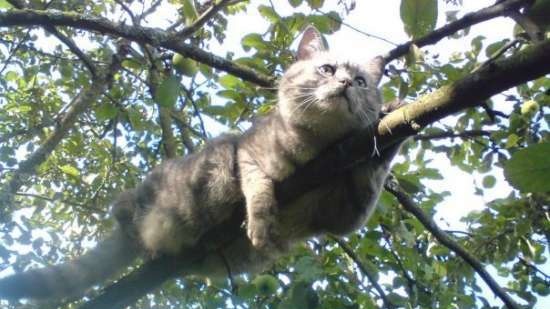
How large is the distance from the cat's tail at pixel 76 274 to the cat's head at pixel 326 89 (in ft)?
5.32

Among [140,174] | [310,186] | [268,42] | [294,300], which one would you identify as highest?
[140,174]

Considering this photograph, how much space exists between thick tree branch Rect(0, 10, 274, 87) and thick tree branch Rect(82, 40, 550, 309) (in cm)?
89

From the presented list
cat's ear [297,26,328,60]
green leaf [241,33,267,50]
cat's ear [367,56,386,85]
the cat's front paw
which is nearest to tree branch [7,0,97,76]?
green leaf [241,33,267,50]

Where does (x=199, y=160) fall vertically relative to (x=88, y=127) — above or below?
below

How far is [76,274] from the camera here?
12.7ft

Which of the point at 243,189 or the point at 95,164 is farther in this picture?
the point at 95,164

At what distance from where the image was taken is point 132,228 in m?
4.03

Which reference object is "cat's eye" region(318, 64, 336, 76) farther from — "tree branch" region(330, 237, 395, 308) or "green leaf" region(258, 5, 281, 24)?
"tree branch" region(330, 237, 395, 308)

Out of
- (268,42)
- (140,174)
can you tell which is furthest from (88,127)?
(268,42)

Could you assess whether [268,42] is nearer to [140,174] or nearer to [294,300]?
[294,300]

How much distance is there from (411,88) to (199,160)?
5.06ft

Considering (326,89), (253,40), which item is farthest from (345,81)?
(253,40)

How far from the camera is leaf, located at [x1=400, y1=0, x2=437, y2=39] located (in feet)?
7.37

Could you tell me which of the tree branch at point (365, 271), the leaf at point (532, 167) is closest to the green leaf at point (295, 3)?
the tree branch at point (365, 271)
